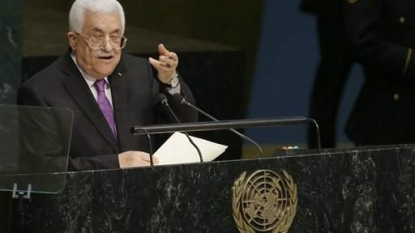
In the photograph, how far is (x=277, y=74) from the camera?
6750 millimetres

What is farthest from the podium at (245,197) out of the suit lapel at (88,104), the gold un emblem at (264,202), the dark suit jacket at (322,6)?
the dark suit jacket at (322,6)

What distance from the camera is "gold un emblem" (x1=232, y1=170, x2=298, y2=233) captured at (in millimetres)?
4199

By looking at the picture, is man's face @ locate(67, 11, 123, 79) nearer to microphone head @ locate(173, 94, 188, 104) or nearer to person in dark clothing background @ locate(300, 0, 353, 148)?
microphone head @ locate(173, 94, 188, 104)

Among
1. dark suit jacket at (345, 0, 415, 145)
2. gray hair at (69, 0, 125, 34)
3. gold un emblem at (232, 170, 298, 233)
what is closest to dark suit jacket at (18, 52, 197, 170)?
gray hair at (69, 0, 125, 34)

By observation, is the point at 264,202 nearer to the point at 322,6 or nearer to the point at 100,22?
the point at 100,22

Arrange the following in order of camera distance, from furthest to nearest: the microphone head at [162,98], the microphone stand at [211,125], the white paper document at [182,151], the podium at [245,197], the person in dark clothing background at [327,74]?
the person in dark clothing background at [327,74]
the microphone head at [162,98]
the white paper document at [182,151]
the microphone stand at [211,125]
the podium at [245,197]

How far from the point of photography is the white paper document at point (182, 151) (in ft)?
14.8

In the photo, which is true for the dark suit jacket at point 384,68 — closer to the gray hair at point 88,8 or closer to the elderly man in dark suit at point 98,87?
the elderly man in dark suit at point 98,87

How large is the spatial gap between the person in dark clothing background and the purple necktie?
1914mm

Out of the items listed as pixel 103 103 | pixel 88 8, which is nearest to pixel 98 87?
pixel 103 103

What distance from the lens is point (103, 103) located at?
16.0 ft

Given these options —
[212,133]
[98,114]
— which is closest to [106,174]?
[98,114]

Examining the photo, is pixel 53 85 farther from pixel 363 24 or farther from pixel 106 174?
pixel 363 24

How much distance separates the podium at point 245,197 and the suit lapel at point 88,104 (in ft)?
2.43
